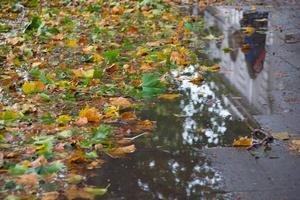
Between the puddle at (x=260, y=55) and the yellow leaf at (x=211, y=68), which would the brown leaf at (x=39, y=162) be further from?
the yellow leaf at (x=211, y=68)

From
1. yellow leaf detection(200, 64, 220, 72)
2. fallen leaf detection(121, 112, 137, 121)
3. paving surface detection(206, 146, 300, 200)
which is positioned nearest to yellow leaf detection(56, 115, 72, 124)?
fallen leaf detection(121, 112, 137, 121)

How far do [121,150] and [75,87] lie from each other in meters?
1.75

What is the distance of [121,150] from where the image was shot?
15.0ft

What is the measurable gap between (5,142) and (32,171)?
76 cm

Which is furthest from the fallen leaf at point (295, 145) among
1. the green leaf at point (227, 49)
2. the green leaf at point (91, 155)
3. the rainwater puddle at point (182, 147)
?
the green leaf at point (227, 49)

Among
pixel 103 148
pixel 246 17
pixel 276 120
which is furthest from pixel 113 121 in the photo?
pixel 246 17

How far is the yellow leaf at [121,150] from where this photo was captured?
14.8 ft

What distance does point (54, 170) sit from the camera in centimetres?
409

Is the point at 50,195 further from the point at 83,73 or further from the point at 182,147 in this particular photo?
the point at 83,73

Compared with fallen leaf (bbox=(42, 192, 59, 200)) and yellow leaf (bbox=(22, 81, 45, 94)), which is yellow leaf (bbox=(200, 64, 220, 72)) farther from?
fallen leaf (bbox=(42, 192, 59, 200))

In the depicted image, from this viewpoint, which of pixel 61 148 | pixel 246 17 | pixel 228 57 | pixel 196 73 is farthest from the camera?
pixel 246 17

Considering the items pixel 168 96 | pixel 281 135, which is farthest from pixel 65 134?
pixel 281 135

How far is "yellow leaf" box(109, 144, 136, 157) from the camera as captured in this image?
452cm

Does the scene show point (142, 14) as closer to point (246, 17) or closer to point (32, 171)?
point (246, 17)
